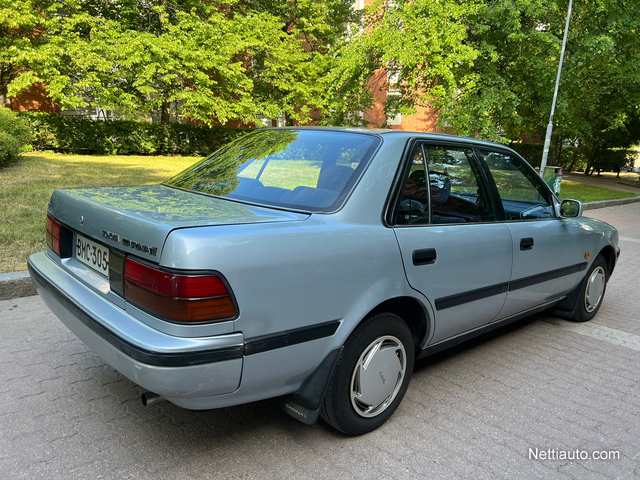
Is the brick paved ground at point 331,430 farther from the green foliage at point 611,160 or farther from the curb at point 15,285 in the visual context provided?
the green foliage at point 611,160

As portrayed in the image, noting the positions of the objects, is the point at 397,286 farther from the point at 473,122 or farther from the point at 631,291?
the point at 473,122

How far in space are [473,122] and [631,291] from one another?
9212 mm

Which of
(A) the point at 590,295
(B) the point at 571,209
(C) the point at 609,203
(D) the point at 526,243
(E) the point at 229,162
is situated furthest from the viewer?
(C) the point at 609,203

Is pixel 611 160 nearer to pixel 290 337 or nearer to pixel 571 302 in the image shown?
pixel 571 302

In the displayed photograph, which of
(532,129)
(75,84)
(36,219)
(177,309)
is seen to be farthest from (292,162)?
(532,129)

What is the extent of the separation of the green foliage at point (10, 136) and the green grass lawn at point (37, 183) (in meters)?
0.29

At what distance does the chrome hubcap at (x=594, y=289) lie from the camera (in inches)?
178

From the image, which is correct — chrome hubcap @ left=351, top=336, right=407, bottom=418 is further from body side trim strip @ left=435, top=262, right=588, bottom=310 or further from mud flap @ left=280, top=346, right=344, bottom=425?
body side trim strip @ left=435, top=262, right=588, bottom=310

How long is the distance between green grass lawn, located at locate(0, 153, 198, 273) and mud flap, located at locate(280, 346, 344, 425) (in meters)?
3.87

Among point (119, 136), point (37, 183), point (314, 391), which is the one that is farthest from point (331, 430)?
point (119, 136)

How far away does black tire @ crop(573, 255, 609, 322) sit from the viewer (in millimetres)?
4430

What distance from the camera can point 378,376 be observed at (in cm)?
257

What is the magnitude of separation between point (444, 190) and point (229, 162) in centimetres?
140

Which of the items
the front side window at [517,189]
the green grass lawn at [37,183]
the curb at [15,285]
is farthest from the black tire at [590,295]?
the green grass lawn at [37,183]
